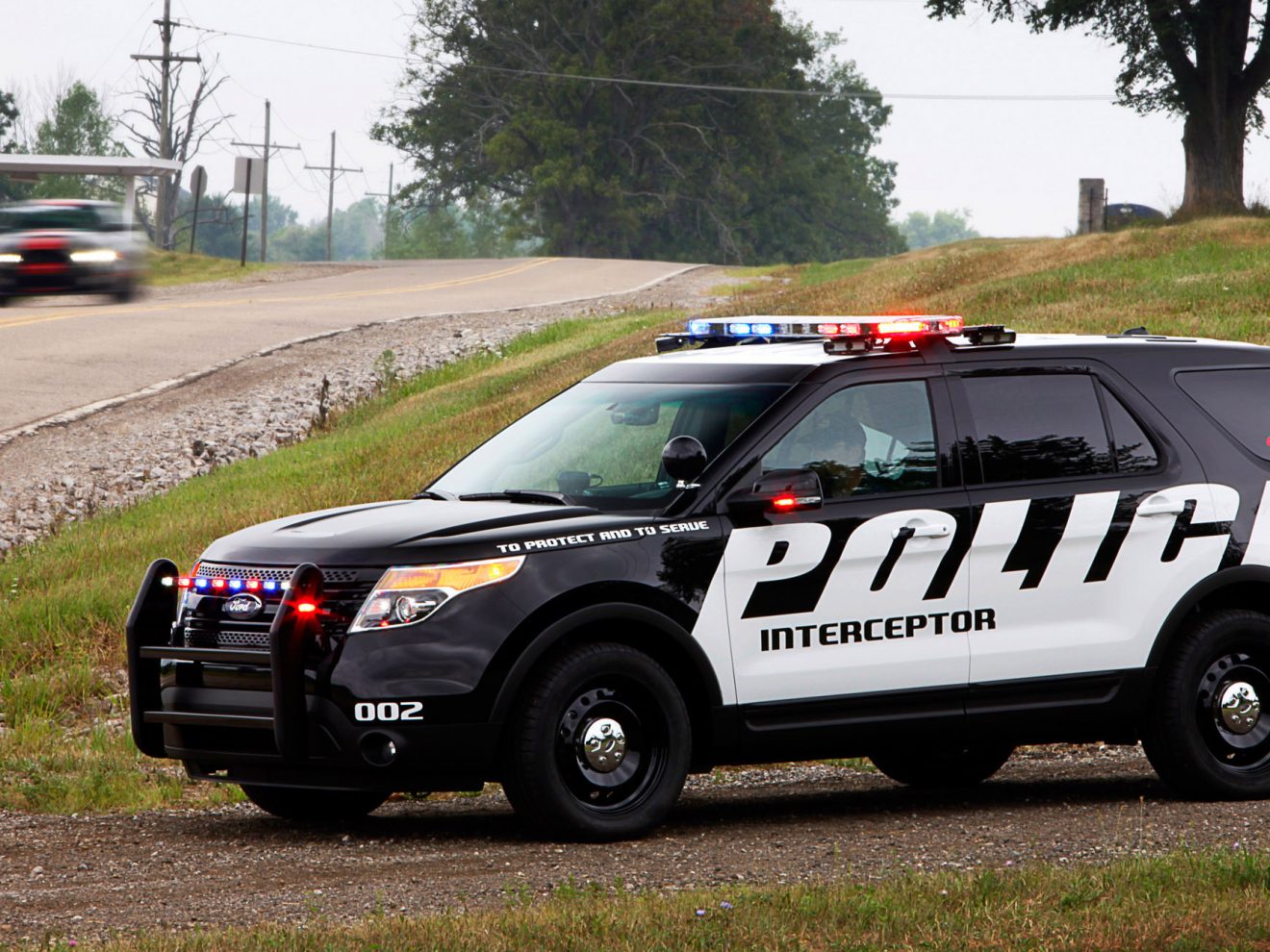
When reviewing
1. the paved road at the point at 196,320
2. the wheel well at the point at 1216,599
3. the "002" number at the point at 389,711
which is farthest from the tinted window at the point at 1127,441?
the paved road at the point at 196,320

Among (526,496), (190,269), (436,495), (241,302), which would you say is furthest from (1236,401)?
(190,269)

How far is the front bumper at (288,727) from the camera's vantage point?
21.3 ft

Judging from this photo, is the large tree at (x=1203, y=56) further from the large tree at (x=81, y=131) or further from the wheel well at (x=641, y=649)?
the large tree at (x=81, y=131)

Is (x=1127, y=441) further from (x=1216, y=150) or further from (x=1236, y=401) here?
(x=1216, y=150)

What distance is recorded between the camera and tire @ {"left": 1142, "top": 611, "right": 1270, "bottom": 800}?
7.72 metres

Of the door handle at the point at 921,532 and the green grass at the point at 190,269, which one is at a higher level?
the green grass at the point at 190,269

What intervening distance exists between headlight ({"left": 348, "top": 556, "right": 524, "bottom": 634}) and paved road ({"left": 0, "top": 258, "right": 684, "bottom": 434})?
1601cm

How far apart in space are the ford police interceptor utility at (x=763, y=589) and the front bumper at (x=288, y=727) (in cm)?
1

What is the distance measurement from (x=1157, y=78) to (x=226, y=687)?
121 feet

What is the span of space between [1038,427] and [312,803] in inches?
128

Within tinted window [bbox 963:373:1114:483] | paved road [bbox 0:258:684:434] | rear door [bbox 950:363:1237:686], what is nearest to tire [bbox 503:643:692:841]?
rear door [bbox 950:363:1237:686]

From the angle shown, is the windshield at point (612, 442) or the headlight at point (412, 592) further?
the windshield at point (612, 442)

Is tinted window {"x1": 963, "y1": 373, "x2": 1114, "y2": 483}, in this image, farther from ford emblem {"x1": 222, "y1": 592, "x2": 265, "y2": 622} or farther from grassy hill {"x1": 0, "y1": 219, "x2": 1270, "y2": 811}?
grassy hill {"x1": 0, "y1": 219, "x2": 1270, "y2": 811}

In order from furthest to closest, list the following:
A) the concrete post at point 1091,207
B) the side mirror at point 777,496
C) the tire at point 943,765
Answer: the concrete post at point 1091,207 < the tire at point 943,765 < the side mirror at point 777,496
